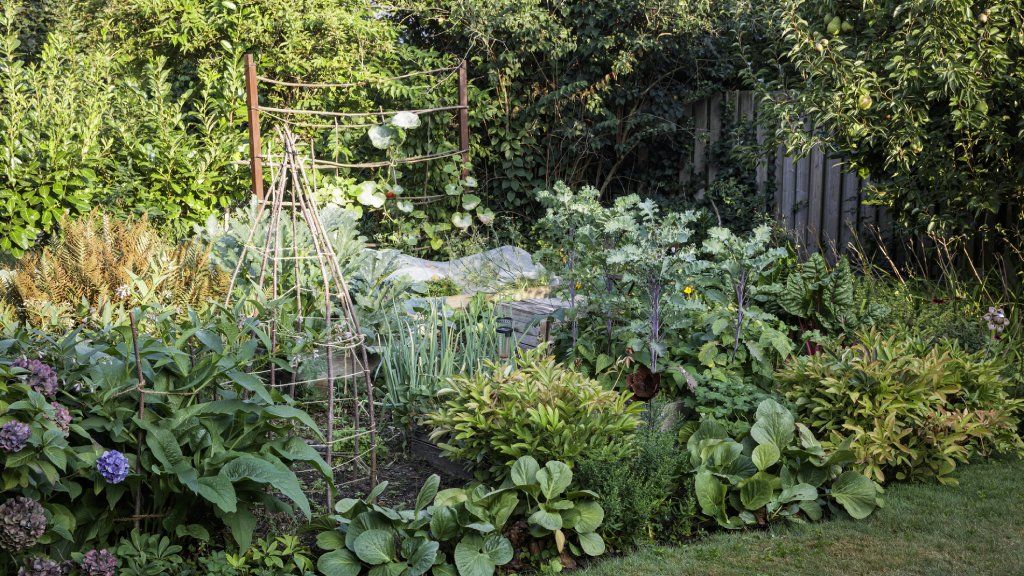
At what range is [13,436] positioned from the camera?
204 cm

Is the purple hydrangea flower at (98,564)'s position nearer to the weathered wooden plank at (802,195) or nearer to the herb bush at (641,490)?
the herb bush at (641,490)

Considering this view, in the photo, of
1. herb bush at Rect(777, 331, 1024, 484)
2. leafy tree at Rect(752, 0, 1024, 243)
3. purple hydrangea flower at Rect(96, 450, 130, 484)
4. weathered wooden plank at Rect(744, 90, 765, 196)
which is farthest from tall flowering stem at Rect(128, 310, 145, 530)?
weathered wooden plank at Rect(744, 90, 765, 196)

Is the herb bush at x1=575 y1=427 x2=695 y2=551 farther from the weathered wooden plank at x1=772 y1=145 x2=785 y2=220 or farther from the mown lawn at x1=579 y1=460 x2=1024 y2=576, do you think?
the weathered wooden plank at x1=772 y1=145 x2=785 y2=220

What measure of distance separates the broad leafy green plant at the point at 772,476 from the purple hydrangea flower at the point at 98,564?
6.25 feet

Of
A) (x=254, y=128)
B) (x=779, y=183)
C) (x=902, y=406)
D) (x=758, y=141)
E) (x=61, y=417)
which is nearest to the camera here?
(x=61, y=417)

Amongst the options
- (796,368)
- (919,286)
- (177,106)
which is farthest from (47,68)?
(919,286)

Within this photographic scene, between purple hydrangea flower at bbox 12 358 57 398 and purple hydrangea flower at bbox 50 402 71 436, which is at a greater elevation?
purple hydrangea flower at bbox 12 358 57 398

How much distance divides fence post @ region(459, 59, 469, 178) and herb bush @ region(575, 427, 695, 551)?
4.91m

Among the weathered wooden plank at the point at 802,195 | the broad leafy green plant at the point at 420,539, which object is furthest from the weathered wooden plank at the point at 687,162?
the broad leafy green plant at the point at 420,539

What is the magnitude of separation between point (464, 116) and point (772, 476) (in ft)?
17.0

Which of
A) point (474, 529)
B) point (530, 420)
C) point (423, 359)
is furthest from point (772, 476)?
point (423, 359)

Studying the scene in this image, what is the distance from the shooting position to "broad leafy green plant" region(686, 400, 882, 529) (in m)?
2.98

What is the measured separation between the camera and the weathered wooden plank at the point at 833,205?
21.9 feet

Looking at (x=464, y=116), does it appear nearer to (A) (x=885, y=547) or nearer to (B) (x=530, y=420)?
(B) (x=530, y=420)
